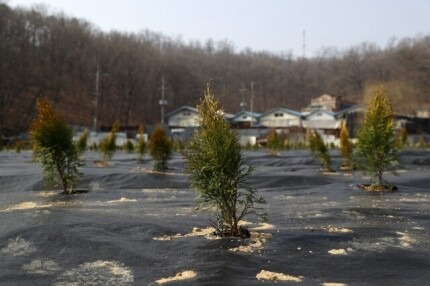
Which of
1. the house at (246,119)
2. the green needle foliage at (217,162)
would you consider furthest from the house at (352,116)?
the green needle foliage at (217,162)

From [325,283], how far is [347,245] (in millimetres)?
1390

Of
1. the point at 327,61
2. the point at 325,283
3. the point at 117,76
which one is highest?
the point at 327,61

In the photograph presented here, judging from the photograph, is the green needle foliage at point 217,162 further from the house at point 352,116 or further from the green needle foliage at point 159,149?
the house at point 352,116

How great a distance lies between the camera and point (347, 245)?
5375 mm

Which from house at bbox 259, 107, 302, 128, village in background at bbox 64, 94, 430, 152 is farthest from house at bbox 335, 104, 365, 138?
house at bbox 259, 107, 302, 128

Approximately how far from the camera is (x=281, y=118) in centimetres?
5131

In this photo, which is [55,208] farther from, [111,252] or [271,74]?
[271,74]

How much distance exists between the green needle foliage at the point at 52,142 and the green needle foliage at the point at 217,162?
16.9ft

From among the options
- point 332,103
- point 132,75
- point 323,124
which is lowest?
point 323,124

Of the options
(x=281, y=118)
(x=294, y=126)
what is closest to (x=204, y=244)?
(x=294, y=126)

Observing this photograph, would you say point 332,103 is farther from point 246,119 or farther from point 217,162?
point 217,162

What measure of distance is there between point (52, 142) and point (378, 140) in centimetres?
764

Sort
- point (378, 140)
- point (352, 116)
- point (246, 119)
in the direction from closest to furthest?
1. point (378, 140)
2. point (352, 116)
3. point (246, 119)

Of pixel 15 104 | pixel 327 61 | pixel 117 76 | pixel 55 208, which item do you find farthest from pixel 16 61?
pixel 327 61
